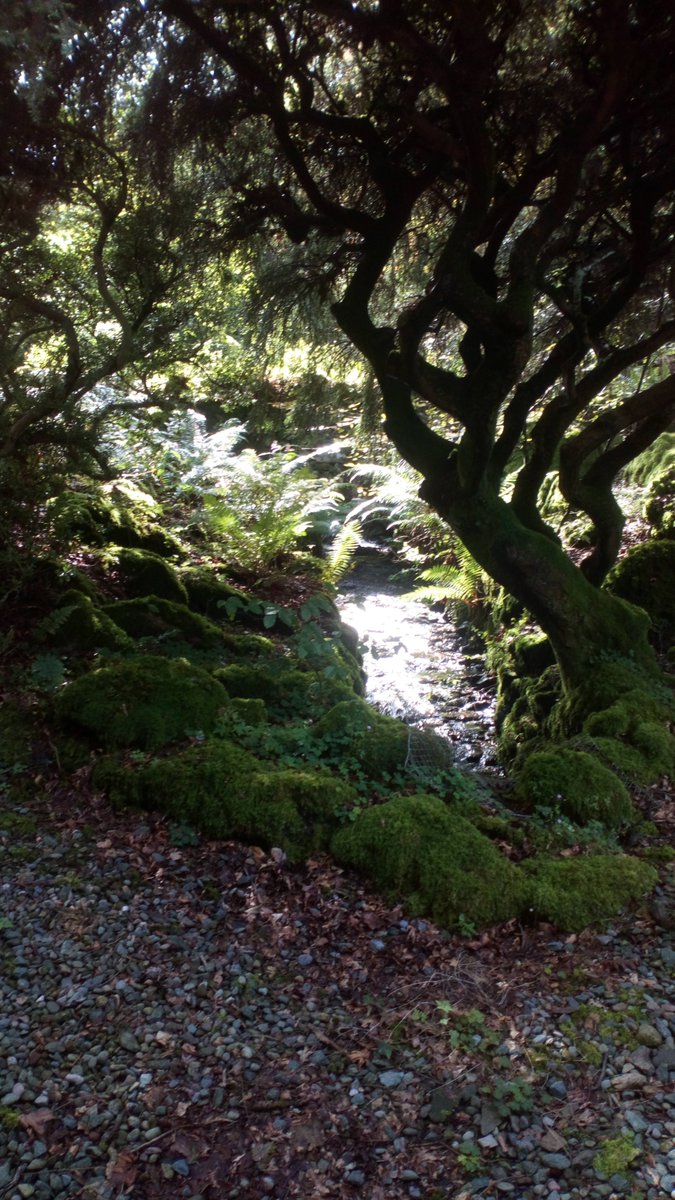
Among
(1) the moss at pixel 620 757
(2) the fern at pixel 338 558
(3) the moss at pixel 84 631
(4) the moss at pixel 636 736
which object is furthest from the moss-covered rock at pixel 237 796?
(2) the fern at pixel 338 558

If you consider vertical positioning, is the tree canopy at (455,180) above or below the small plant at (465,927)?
above

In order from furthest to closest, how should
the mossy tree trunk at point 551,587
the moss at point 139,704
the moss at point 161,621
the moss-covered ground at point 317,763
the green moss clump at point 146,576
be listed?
the green moss clump at point 146,576 < the mossy tree trunk at point 551,587 < the moss at point 161,621 < the moss at point 139,704 < the moss-covered ground at point 317,763

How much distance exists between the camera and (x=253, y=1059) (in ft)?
9.64

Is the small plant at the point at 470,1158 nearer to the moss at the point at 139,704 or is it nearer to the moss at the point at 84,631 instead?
the moss at the point at 139,704

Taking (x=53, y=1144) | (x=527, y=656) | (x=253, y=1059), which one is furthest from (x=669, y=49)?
(x=53, y=1144)

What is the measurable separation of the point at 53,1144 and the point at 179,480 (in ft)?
25.8

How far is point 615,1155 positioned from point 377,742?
8.40 ft

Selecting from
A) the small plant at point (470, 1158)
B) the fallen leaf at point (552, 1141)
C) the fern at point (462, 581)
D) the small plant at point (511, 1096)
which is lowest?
the small plant at point (470, 1158)

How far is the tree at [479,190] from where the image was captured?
507cm

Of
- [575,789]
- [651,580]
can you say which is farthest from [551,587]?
[575,789]

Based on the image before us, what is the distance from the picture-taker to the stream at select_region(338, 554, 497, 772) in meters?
7.41

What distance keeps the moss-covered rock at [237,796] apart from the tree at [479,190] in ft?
9.33

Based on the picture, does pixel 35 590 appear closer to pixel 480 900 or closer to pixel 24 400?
pixel 24 400

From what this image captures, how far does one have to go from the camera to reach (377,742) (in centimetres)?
484
